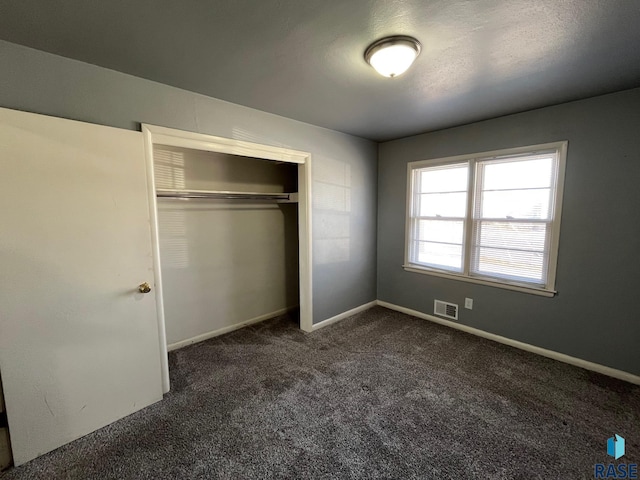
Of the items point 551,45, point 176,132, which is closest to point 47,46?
point 176,132

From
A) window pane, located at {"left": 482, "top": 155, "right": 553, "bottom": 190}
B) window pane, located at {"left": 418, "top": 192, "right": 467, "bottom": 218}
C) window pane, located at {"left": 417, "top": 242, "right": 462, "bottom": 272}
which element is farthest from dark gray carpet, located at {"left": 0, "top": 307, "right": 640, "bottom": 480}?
window pane, located at {"left": 482, "top": 155, "right": 553, "bottom": 190}

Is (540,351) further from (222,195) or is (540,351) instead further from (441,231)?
(222,195)

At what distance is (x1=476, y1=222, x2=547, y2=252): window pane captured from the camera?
2812mm

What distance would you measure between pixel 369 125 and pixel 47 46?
2.72m

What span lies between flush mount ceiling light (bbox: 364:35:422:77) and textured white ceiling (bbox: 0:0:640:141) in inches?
1.9

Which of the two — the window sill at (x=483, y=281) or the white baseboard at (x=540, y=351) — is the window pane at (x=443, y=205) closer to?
the window sill at (x=483, y=281)

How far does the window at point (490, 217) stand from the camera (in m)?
2.75

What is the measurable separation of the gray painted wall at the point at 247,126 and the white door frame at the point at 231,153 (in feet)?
0.24

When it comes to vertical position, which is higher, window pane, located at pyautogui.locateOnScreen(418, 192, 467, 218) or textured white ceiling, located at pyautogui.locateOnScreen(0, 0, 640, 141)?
textured white ceiling, located at pyautogui.locateOnScreen(0, 0, 640, 141)

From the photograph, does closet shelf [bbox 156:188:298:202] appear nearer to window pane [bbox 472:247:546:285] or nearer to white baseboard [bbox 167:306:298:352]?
white baseboard [bbox 167:306:298:352]

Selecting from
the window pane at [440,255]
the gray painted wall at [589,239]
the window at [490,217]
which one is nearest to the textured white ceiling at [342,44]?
the gray painted wall at [589,239]

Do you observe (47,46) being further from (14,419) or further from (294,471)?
(294,471)

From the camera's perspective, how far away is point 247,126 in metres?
2.64

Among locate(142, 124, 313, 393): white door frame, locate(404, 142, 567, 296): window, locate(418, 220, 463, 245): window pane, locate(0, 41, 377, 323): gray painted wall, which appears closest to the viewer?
locate(0, 41, 377, 323): gray painted wall
